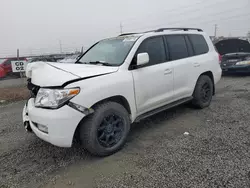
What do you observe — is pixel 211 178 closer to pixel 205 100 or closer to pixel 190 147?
pixel 190 147

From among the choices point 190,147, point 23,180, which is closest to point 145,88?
point 190,147

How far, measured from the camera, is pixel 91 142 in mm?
2689

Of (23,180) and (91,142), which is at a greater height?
(91,142)

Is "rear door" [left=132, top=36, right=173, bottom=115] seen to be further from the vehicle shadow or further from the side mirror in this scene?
the vehicle shadow

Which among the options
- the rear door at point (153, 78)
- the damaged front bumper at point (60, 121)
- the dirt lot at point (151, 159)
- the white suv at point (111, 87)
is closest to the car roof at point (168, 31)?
the white suv at point (111, 87)

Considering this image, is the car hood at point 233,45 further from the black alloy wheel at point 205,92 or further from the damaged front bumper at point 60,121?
the damaged front bumper at point 60,121

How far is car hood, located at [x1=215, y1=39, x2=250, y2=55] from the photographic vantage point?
9.97m

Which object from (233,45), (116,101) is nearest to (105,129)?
(116,101)

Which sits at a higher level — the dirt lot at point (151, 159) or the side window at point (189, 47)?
the side window at point (189, 47)

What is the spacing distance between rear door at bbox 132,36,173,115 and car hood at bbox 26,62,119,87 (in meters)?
0.51

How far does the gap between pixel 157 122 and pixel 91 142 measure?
1866 millimetres

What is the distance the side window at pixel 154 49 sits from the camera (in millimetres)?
3513

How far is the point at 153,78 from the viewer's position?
3434mm

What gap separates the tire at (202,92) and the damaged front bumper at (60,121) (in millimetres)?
2801
